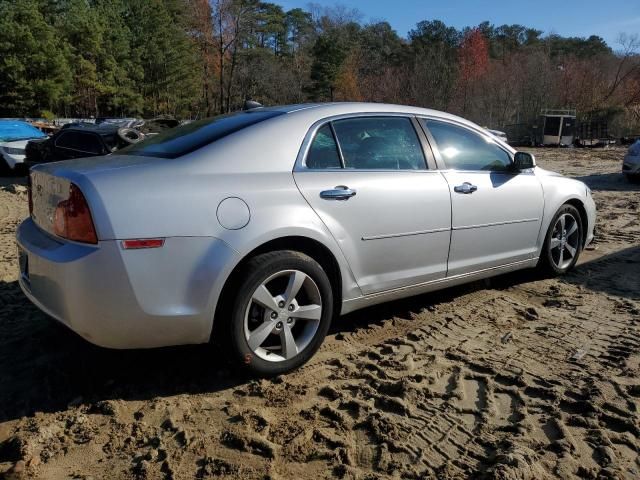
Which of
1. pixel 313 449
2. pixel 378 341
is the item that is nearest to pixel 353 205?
pixel 378 341

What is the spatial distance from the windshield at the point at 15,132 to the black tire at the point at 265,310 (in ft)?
43.2

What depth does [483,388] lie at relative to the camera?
2.96m

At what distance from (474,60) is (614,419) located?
59.6m

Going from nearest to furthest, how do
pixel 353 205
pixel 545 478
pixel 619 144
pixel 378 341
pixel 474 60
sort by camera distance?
pixel 545 478
pixel 353 205
pixel 378 341
pixel 619 144
pixel 474 60

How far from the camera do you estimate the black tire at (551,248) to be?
15.4 ft

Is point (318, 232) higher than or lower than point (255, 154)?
lower

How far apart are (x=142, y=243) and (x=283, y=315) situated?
84 centimetres

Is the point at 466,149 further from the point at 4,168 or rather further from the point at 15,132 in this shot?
the point at 15,132

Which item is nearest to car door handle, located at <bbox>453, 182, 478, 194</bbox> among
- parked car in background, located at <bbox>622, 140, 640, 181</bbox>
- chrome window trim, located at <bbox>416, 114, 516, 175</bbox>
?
chrome window trim, located at <bbox>416, 114, 516, 175</bbox>

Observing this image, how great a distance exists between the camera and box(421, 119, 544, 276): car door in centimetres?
387

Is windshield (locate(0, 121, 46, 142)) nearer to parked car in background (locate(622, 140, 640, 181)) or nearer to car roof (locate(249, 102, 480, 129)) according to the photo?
car roof (locate(249, 102, 480, 129))

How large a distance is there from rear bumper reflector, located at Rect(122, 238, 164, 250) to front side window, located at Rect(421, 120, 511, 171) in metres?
2.12

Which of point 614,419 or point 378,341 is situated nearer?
point 614,419

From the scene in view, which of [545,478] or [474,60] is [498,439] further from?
[474,60]
